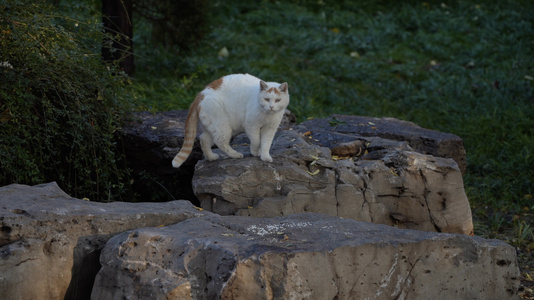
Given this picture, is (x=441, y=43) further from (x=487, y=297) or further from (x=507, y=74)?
(x=487, y=297)

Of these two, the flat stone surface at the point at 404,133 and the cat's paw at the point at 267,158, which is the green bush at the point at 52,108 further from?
the flat stone surface at the point at 404,133

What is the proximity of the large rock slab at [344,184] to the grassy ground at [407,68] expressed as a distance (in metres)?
0.97

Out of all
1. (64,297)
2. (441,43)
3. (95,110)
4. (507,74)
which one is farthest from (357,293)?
(441,43)

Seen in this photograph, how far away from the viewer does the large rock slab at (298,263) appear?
3215 mm

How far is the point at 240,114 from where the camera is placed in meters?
4.88

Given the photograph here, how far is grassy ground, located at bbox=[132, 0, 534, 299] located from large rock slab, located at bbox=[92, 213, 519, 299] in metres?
1.76

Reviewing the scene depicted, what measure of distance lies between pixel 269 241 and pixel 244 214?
3.42 ft

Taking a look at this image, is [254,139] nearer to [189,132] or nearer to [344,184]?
[189,132]

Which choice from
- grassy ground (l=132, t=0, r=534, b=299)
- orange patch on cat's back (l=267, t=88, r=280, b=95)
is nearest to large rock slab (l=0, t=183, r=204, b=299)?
orange patch on cat's back (l=267, t=88, r=280, b=95)

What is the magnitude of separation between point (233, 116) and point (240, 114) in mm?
56

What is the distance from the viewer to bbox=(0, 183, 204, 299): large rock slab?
3365mm

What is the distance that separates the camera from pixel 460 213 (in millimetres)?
5043

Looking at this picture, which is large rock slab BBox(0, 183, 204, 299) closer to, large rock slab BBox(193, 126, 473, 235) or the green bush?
large rock slab BBox(193, 126, 473, 235)

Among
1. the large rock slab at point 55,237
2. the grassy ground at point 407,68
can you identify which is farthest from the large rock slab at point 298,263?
the grassy ground at point 407,68
